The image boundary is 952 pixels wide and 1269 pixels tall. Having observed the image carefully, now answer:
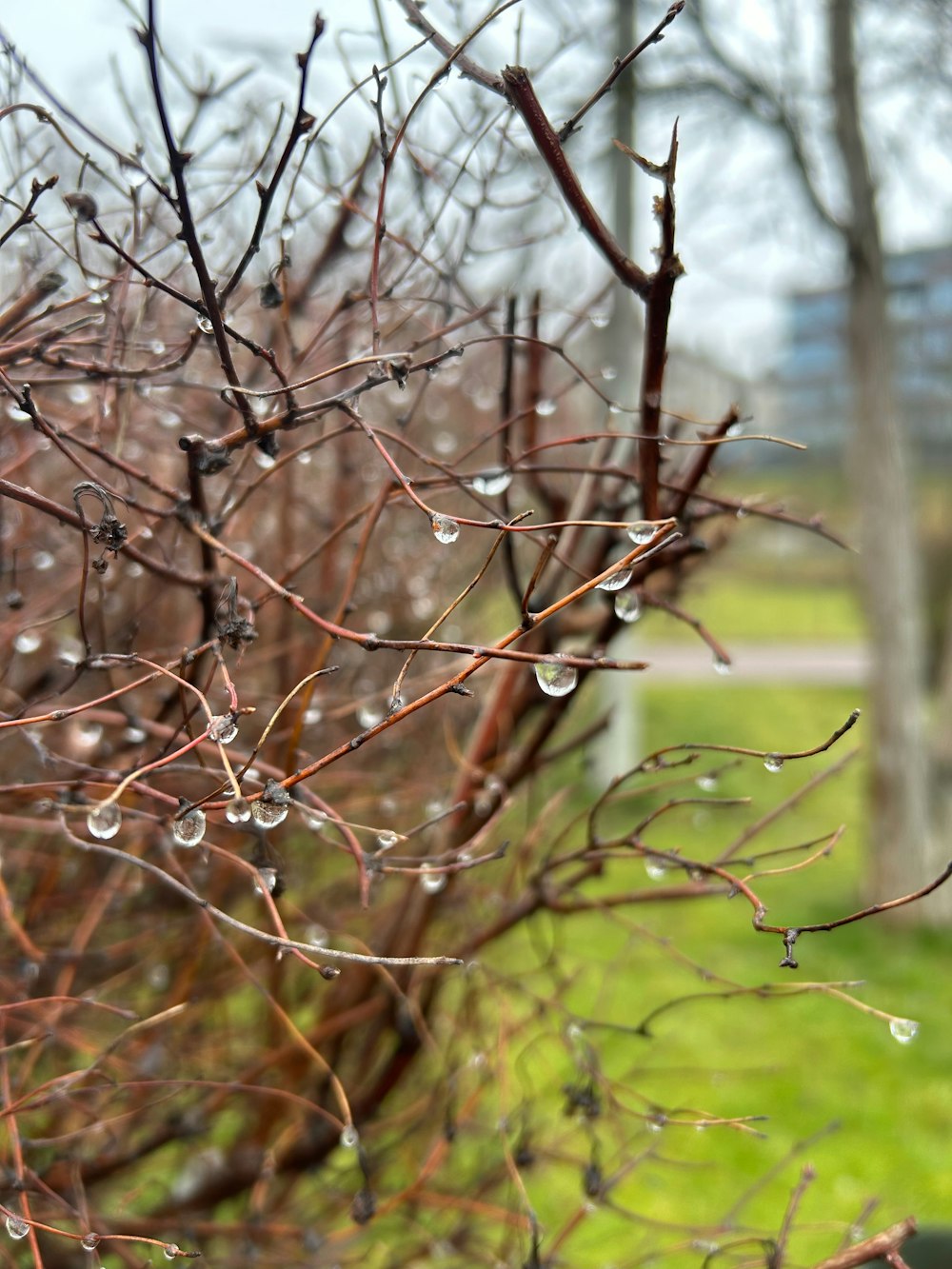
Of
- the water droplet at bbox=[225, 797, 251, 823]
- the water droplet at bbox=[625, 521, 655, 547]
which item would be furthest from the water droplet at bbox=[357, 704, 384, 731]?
the water droplet at bbox=[625, 521, 655, 547]

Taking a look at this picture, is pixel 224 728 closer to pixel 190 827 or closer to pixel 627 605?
pixel 190 827

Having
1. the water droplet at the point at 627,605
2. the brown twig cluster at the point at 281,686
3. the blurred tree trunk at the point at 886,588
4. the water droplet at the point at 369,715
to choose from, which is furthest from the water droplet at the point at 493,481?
the blurred tree trunk at the point at 886,588

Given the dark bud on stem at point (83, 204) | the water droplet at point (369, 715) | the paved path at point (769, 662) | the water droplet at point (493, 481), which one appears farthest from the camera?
the paved path at point (769, 662)

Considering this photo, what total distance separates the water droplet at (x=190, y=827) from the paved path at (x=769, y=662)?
44.6 feet

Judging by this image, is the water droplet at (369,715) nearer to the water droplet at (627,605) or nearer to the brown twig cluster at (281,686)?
the brown twig cluster at (281,686)

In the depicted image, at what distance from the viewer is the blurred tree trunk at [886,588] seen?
6.42 metres

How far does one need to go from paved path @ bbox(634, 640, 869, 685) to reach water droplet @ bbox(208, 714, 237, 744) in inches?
536

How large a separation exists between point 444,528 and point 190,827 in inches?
16.3

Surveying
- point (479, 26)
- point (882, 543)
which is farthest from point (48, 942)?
point (882, 543)

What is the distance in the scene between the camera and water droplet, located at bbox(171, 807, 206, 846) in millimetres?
1063

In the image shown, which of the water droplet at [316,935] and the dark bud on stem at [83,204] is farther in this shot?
the water droplet at [316,935]

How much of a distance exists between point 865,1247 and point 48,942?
186 cm

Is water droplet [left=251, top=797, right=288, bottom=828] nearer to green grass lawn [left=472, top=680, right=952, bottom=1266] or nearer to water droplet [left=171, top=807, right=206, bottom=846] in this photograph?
water droplet [left=171, top=807, right=206, bottom=846]

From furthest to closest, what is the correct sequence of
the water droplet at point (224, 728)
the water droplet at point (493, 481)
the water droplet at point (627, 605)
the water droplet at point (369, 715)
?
the water droplet at point (369, 715)
the water droplet at point (493, 481)
the water droplet at point (627, 605)
the water droplet at point (224, 728)
